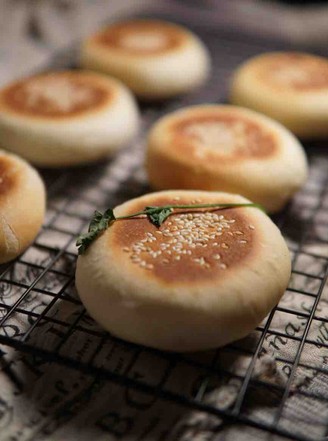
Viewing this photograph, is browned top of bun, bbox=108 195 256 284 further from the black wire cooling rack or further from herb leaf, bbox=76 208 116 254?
the black wire cooling rack

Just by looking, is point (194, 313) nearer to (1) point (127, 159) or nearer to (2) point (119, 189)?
(2) point (119, 189)

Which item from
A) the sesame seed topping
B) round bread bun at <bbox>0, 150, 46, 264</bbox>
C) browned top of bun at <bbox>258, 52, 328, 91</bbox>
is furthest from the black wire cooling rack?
browned top of bun at <bbox>258, 52, 328, 91</bbox>

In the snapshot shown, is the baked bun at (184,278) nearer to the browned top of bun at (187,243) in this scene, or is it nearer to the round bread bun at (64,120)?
the browned top of bun at (187,243)

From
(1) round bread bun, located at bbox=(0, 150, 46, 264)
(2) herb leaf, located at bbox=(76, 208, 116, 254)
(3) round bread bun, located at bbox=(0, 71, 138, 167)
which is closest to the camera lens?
(2) herb leaf, located at bbox=(76, 208, 116, 254)

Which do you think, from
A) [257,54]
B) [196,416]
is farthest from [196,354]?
[257,54]

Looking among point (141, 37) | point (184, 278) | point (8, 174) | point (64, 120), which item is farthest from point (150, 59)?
point (184, 278)

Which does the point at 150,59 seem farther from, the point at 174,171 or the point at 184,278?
the point at 184,278
